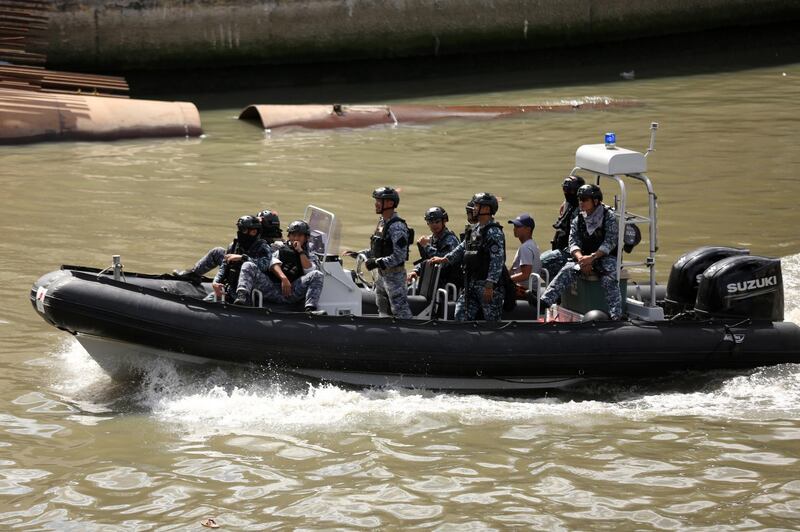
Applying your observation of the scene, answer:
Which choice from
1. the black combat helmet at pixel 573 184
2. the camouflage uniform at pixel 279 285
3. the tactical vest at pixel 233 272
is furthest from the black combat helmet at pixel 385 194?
the black combat helmet at pixel 573 184

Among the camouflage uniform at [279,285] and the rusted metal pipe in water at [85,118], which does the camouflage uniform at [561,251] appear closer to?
the camouflage uniform at [279,285]

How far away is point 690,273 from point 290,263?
3.36 metres

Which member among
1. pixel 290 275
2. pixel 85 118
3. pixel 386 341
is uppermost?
pixel 85 118

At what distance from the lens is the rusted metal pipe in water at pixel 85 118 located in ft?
58.3

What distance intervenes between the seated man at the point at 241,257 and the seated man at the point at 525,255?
7.29 feet

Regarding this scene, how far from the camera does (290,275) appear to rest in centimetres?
970

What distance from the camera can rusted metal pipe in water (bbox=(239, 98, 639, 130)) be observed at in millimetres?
19547

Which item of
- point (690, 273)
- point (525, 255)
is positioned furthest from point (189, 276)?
point (690, 273)

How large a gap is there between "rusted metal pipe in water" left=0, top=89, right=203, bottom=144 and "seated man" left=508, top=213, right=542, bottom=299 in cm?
963

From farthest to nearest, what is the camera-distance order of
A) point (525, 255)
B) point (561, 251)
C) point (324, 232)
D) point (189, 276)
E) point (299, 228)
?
point (561, 251) → point (525, 255) → point (189, 276) → point (324, 232) → point (299, 228)

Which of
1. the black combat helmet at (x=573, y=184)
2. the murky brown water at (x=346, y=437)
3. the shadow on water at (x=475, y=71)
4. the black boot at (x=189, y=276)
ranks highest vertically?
the shadow on water at (x=475, y=71)

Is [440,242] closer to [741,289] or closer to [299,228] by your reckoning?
[299,228]

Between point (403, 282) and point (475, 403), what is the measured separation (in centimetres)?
124

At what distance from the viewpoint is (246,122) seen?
66.4 ft
